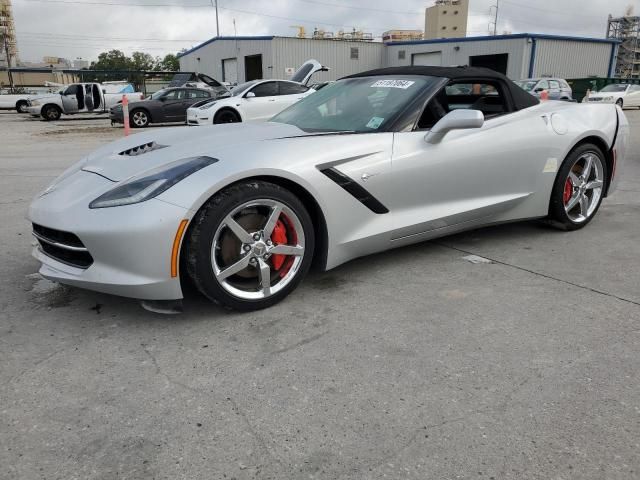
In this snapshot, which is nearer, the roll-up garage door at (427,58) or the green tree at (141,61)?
the roll-up garage door at (427,58)

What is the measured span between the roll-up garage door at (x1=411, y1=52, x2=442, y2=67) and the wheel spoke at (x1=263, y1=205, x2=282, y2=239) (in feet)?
124

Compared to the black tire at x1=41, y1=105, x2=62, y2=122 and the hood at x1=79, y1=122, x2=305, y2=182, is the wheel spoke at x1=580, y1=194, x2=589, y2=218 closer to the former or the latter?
the hood at x1=79, y1=122, x2=305, y2=182

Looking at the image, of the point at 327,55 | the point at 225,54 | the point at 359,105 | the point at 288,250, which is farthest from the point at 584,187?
the point at 225,54

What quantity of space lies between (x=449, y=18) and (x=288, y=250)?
103 meters

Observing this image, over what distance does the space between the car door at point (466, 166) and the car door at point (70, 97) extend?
21.0m

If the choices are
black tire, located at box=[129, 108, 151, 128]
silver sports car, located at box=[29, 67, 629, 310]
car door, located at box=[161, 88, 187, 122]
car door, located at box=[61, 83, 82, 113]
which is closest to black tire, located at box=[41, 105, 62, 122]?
car door, located at box=[61, 83, 82, 113]

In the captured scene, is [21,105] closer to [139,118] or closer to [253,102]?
[139,118]

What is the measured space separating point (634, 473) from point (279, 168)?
1999mm

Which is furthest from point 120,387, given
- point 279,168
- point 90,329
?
point 279,168

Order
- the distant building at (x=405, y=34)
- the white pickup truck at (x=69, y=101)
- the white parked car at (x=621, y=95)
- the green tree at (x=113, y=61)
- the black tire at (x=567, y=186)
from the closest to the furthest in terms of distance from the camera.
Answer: the black tire at (x=567, y=186), the white pickup truck at (x=69, y=101), the white parked car at (x=621, y=95), the distant building at (x=405, y=34), the green tree at (x=113, y=61)

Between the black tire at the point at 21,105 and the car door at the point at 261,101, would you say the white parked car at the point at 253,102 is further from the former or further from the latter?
the black tire at the point at 21,105

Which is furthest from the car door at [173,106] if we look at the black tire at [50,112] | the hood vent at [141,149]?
the hood vent at [141,149]

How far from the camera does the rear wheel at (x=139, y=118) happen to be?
17.3 metres

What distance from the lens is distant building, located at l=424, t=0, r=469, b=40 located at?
313ft
